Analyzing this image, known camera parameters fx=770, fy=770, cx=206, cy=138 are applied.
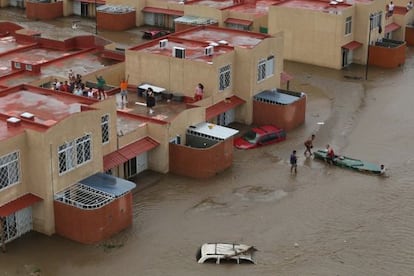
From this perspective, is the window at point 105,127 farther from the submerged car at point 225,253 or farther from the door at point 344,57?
the door at point 344,57

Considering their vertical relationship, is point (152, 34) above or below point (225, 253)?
above

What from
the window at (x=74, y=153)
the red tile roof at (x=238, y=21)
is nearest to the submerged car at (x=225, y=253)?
the window at (x=74, y=153)

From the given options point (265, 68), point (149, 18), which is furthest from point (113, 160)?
point (149, 18)

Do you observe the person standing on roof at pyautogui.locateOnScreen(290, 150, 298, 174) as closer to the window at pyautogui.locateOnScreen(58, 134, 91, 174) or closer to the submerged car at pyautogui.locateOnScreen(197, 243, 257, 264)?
the submerged car at pyautogui.locateOnScreen(197, 243, 257, 264)

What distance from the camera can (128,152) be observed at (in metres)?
33.8

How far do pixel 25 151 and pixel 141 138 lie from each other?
722 cm

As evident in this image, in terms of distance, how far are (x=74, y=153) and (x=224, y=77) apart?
41.4 ft

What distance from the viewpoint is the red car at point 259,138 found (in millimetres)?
39062

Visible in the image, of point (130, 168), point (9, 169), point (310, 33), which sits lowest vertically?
point (130, 168)

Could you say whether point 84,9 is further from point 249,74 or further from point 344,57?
point 249,74

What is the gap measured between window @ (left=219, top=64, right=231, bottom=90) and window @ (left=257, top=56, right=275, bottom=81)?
2012 mm

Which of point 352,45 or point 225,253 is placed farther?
point 352,45

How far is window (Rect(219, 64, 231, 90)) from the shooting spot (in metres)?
40.1

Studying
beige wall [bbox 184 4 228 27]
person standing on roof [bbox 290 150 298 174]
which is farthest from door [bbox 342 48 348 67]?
person standing on roof [bbox 290 150 298 174]
